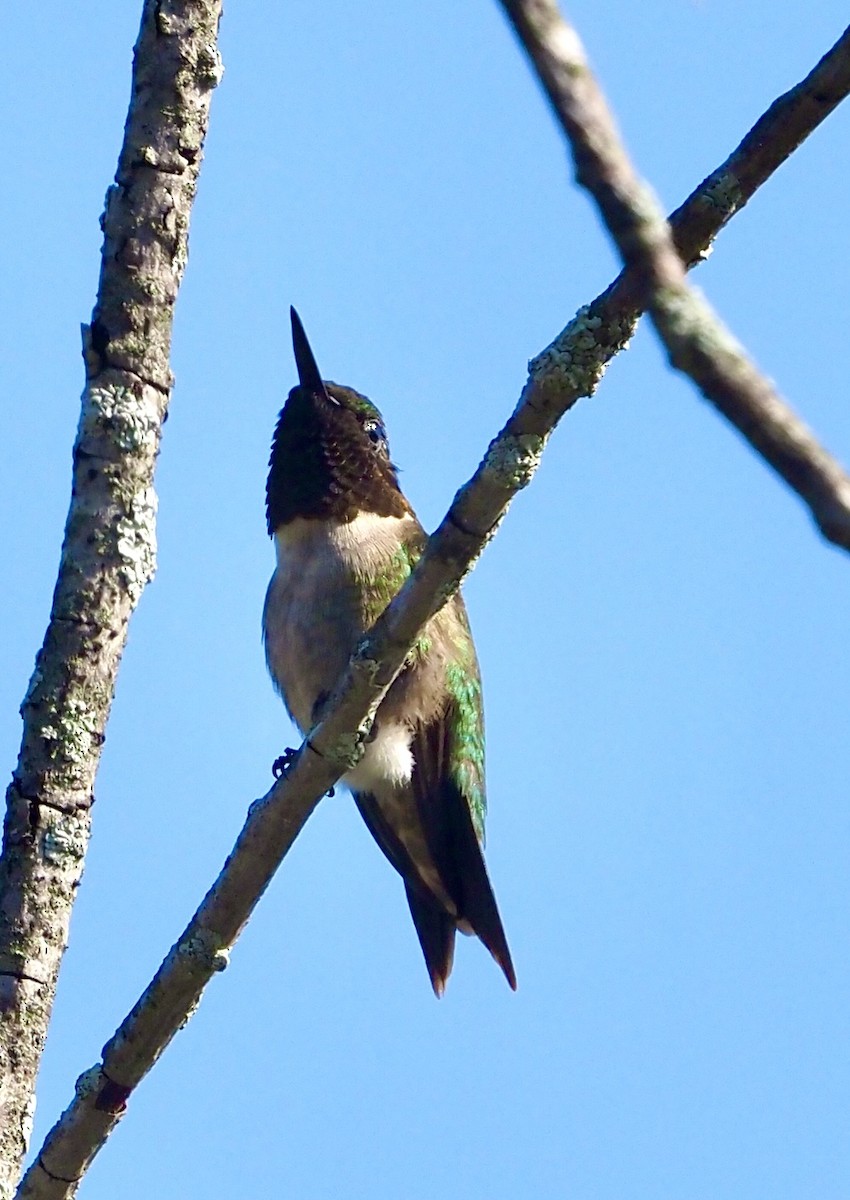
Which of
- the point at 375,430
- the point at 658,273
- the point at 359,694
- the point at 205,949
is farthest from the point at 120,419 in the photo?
the point at 375,430

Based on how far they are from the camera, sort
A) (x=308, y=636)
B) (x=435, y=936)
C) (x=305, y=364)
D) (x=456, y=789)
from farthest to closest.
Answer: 1. (x=305, y=364)
2. (x=456, y=789)
3. (x=308, y=636)
4. (x=435, y=936)

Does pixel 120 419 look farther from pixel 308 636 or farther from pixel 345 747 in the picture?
pixel 308 636

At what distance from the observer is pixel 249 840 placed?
369 centimetres

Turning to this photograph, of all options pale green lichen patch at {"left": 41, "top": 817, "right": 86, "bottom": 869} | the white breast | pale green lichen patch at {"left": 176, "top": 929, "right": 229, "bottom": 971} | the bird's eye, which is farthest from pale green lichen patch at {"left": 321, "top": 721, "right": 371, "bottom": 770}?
the bird's eye

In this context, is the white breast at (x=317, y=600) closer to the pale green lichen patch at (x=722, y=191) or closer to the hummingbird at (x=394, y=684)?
the hummingbird at (x=394, y=684)

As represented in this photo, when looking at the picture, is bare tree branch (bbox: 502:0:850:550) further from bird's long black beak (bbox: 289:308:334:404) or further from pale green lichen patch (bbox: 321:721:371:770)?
bird's long black beak (bbox: 289:308:334:404)

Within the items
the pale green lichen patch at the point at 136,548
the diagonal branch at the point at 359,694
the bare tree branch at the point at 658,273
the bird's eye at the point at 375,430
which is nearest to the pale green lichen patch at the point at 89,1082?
the diagonal branch at the point at 359,694

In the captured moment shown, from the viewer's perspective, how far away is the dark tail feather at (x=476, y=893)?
5777 millimetres

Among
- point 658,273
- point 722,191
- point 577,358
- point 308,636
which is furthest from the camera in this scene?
point 308,636

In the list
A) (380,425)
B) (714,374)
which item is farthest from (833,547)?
(380,425)

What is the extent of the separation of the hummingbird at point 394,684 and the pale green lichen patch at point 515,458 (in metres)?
2.53

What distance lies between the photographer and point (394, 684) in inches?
243

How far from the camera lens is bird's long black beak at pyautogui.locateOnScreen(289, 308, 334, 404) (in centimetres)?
716

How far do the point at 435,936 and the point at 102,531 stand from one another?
9.72 feet
